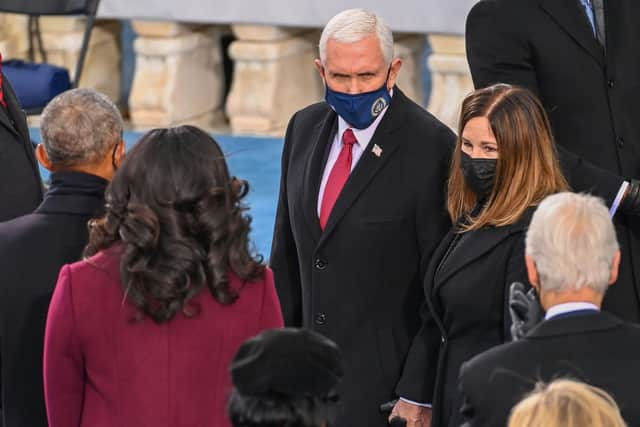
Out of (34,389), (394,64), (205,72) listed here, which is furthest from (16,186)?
(205,72)

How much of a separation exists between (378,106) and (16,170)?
42.9 inches

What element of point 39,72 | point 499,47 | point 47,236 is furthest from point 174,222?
point 39,72

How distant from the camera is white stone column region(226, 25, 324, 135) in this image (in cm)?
812

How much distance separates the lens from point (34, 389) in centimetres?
345

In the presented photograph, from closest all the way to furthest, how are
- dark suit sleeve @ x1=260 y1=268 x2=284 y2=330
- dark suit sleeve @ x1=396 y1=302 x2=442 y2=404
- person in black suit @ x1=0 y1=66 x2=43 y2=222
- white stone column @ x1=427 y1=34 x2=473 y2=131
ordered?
dark suit sleeve @ x1=260 y1=268 x2=284 y2=330, dark suit sleeve @ x1=396 y1=302 x2=442 y2=404, person in black suit @ x1=0 y1=66 x2=43 y2=222, white stone column @ x1=427 y1=34 x2=473 y2=131

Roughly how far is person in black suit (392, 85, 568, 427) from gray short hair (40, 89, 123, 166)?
2.68 feet

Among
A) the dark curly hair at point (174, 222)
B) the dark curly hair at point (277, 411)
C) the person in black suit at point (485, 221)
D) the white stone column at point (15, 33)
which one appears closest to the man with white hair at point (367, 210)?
the person in black suit at point (485, 221)

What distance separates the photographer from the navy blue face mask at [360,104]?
3715 mm

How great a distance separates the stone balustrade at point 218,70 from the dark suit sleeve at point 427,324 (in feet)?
13.5

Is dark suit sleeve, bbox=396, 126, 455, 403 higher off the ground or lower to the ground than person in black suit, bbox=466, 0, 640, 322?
lower

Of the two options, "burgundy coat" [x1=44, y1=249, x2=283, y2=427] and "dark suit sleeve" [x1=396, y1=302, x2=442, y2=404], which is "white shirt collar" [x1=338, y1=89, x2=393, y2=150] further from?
"burgundy coat" [x1=44, y1=249, x2=283, y2=427]

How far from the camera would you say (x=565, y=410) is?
2402 mm

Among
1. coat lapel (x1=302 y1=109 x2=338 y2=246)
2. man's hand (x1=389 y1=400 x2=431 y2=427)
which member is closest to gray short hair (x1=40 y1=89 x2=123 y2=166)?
coat lapel (x1=302 y1=109 x2=338 y2=246)

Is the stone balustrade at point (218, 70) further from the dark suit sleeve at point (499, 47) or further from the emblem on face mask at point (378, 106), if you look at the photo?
the emblem on face mask at point (378, 106)
